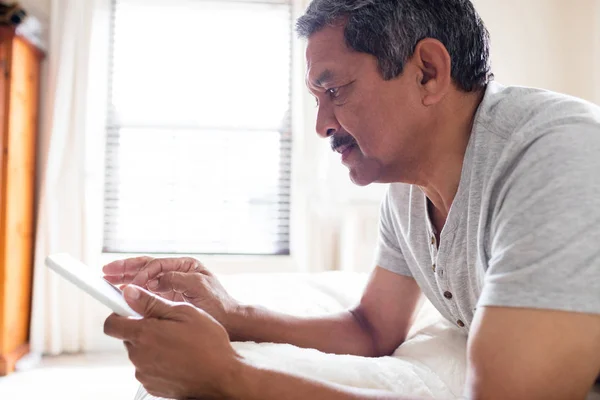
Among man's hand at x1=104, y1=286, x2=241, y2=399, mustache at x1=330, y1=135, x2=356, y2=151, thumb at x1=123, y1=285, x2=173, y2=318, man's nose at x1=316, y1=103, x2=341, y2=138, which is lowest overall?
man's hand at x1=104, y1=286, x2=241, y2=399

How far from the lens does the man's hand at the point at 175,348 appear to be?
654mm

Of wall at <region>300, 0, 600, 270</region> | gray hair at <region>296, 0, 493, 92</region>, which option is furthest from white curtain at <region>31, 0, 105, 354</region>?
gray hair at <region>296, 0, 493, 92</region>

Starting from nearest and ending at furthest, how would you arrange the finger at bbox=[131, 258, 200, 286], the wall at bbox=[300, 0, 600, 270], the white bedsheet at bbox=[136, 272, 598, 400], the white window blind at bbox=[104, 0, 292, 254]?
the white bedsheet at bbox=[136, 272, 598, 400] → the finger at bbox=[131, 258, 200, 286] → the wall at bbox=[300, 0, 600, 270] → the white window blind at bbox=[104, 0, 292, 254]

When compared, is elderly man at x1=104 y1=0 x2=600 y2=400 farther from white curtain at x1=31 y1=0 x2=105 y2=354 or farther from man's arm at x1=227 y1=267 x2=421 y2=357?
white curtain at x1=31 y1=0 x2=105 y2=354

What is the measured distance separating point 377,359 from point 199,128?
230 cm

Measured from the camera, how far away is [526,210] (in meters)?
0.61

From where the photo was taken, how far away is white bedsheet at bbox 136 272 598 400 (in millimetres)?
765

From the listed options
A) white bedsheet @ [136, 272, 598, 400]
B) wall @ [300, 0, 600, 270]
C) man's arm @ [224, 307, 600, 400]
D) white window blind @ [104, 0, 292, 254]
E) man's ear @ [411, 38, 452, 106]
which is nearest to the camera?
man's arm @ [224, 307, 600, 400]

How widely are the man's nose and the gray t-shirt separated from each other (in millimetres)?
264

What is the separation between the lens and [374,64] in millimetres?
895

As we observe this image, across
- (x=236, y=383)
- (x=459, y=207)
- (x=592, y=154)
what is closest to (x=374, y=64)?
(x=459, y=207)

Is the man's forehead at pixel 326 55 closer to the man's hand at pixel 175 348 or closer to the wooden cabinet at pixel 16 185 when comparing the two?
the man's hand at pixel 175 348

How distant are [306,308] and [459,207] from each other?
1.95 ft

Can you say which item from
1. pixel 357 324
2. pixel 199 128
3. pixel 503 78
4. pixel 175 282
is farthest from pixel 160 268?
pixel 503 78
